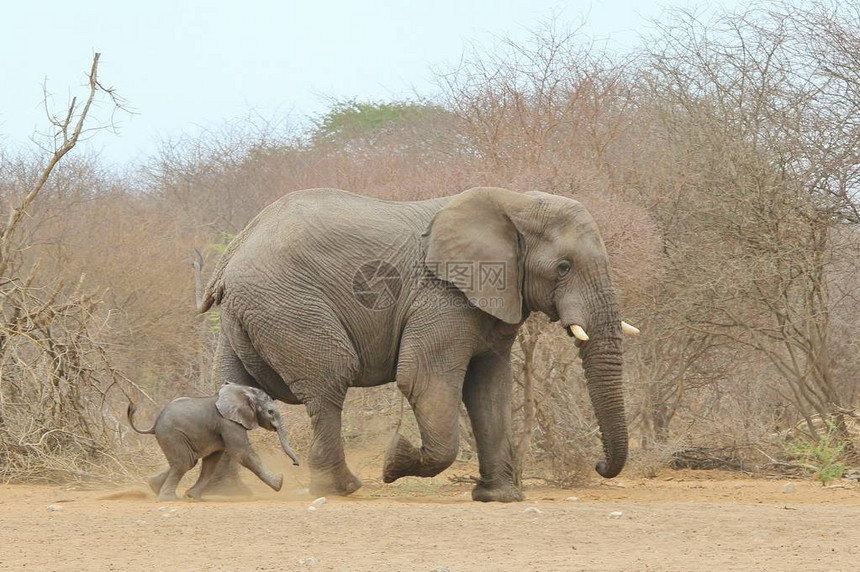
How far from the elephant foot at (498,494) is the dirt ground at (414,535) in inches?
9.9

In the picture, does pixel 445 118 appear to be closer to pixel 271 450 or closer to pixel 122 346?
pixel 122 346

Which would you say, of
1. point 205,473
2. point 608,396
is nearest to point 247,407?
point 205,473

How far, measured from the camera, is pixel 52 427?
1157 centimetres

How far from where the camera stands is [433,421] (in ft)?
32.6

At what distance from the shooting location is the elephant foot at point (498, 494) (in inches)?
405

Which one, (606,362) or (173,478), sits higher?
(606,362)

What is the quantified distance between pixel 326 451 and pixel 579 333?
→ 6.99 feet

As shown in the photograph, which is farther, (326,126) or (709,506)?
(326,126)

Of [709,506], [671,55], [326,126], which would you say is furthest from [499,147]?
[326,126]

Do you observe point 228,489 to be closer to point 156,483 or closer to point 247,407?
point 156,483

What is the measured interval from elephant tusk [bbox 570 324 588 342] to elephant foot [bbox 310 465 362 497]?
2100 mm

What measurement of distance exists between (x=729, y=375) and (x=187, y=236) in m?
15.0

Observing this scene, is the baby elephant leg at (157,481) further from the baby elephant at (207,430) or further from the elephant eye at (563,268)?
the elephant eye at (563,268)

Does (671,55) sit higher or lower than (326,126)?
lower
